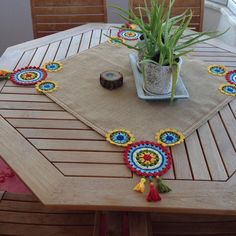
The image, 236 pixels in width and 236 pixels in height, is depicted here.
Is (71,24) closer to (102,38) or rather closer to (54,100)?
(102,38)

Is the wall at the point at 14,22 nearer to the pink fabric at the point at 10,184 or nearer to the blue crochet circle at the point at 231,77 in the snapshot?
the pink fabric at the point at 10,184

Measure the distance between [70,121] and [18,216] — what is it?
0.38 metres

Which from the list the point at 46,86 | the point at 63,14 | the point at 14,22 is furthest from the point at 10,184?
the point at 14,22

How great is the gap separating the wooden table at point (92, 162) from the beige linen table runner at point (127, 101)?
0.04m

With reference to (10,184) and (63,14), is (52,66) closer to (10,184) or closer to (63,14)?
(10,184)

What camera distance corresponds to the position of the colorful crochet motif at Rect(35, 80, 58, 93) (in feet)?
4.05

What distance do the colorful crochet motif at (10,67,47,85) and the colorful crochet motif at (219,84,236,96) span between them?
27.0 inches

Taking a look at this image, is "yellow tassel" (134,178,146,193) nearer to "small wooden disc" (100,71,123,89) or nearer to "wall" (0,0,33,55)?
"small wooden disc" (100,71,123,89)

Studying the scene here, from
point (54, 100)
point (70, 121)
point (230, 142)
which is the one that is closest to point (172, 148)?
point (230, 142)

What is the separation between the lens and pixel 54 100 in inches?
46.8

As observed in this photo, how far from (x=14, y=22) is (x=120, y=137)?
203cm

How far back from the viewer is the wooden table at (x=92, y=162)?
84cm

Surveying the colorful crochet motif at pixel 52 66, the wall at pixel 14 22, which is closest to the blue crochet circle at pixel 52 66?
the colorful crochet motif at pixel 52 66

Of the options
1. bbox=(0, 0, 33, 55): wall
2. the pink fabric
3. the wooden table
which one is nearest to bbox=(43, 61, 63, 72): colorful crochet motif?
the wooden table
